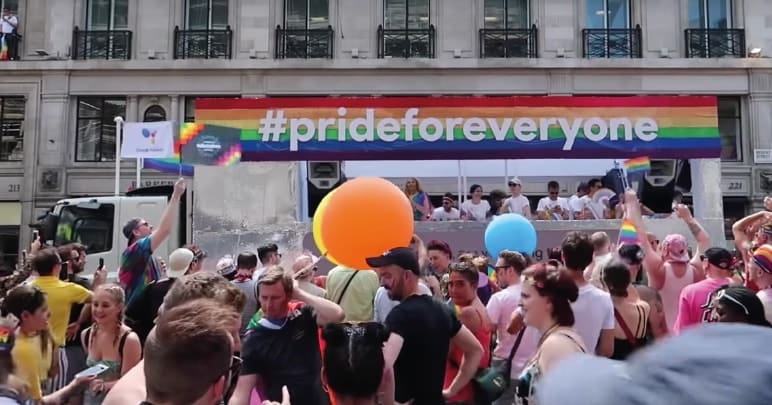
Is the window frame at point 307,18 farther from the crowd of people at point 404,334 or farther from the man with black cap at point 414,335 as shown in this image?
the man with black cap at point 414,335

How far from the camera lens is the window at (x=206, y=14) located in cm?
2570

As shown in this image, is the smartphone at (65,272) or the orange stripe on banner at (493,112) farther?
the orange stripe on banner at (493,112)

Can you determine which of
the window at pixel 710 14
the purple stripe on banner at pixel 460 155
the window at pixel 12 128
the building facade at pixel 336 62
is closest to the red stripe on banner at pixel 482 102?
the purple stripe on banner at pixel 460 155

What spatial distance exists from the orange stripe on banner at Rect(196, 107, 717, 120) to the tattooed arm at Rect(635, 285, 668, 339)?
5751 millimetres

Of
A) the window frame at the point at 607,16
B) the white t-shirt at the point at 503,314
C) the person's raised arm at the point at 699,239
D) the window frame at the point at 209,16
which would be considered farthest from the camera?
the window frame at the point at 607,16

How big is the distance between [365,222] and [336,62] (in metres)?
20.4

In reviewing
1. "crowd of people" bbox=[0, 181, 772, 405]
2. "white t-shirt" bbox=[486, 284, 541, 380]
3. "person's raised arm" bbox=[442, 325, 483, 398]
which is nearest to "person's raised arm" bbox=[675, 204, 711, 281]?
"crowd of people" bbox=[0, 181, 772, 405]

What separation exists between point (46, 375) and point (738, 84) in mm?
25854

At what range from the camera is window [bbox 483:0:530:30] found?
Answer: 1016 inches

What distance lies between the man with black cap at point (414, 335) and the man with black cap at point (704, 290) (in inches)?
80.9

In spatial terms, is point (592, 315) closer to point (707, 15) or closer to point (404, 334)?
point (404, 334)

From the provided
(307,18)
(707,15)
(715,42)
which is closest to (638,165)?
(715,42)

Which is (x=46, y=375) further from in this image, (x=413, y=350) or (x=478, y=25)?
(x=478, y=25)

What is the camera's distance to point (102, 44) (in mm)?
25344
